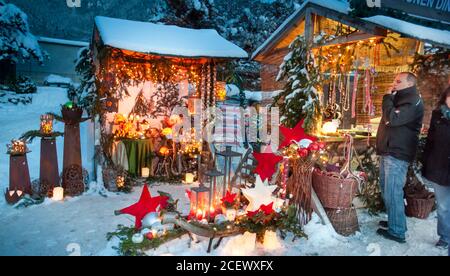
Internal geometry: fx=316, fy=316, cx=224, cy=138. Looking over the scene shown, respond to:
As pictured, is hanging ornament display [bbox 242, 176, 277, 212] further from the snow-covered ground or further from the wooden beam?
the wooden beam

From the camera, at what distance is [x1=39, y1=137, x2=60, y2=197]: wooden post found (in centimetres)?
565

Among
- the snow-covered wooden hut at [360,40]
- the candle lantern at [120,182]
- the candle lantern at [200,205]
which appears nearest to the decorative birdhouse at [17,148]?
the candle lantern at [120,182]

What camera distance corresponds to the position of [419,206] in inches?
198

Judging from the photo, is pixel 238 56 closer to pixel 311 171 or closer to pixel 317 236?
pixel 311 171

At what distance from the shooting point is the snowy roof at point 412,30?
504 centimetres

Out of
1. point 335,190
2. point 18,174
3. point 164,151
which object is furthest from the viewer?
point 164,151

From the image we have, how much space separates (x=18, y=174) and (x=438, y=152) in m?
6.35

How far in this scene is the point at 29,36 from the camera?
725 inches

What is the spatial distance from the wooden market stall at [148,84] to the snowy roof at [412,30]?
280cm

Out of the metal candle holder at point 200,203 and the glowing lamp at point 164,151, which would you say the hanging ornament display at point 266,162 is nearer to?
the metal candle holder at point 200,203

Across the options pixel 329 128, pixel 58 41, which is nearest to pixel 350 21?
pixel 329 128

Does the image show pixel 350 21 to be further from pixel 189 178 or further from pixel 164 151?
pixel 164 151

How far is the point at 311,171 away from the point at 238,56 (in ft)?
11.9

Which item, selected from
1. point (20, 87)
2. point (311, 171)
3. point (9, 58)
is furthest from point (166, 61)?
point (9, 58)
